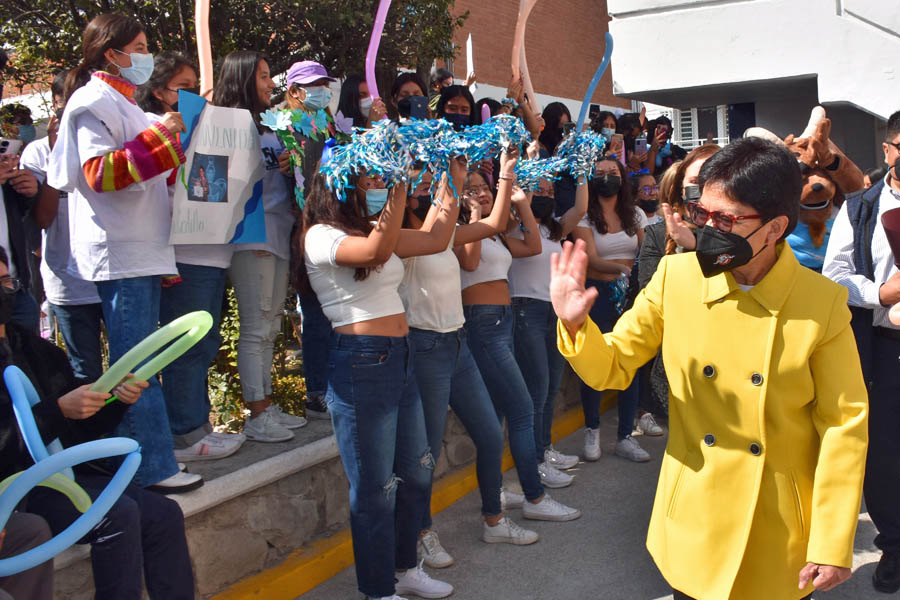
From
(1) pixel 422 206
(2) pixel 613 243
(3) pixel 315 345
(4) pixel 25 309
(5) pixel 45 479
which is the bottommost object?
(3) pixel 315 345

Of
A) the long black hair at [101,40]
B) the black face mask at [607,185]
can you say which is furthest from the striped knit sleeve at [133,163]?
the black face mask at [607,185]

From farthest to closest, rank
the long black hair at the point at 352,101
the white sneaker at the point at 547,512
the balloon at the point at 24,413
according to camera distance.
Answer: the long black hair at the point at 352,101, the white sneaker at the point at 547,512, the balloon at the point at 24,413

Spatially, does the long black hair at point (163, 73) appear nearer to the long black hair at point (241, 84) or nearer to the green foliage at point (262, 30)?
the long black hair at point (241, 84)

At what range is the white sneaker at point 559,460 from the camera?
6074 mm

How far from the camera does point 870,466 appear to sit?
432cm

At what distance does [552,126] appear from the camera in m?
6.95

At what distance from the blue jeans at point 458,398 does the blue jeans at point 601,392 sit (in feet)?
5.35

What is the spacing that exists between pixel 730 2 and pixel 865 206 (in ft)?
20.9

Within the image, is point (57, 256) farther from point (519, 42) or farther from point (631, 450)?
point (631, 450)

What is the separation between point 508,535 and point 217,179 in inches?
97.1

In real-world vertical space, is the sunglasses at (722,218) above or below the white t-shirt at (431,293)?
above

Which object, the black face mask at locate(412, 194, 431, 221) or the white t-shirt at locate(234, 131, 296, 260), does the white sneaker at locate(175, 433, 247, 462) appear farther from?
the black face mask at locate(412, 194, 431, 221)

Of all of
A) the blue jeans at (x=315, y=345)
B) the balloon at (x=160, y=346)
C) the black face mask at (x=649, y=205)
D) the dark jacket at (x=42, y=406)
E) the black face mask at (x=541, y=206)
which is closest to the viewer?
the balloon at (x=160, y=346)

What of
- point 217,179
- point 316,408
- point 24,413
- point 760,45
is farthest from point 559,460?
point 760,45
